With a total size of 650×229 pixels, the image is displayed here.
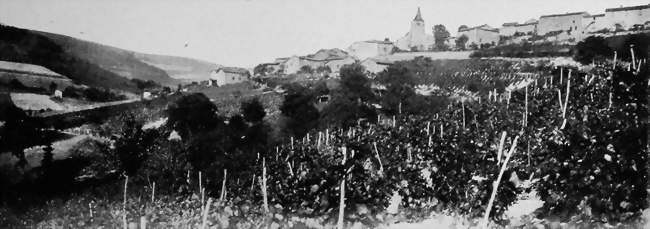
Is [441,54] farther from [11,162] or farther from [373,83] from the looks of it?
[11,162]

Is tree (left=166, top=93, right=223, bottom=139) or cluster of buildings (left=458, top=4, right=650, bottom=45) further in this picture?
cluster of buildings (left=458, top=4, right=650, bottom=45)

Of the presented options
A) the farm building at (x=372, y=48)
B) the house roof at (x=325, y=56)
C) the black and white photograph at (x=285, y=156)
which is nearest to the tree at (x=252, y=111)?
the black and white photograph at (x=285, y=156)

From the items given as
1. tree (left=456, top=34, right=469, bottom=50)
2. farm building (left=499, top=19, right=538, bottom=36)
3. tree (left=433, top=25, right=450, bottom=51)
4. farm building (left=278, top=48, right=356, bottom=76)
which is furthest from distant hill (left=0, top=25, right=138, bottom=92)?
tree (left=433, top=25, right=450, bottom=51)

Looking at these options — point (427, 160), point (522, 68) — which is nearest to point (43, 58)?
point (427, 160)

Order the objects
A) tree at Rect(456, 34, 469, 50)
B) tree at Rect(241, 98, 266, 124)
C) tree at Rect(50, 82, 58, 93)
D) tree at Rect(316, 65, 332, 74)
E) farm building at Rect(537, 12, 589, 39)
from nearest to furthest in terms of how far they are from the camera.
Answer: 1. tree at Rect(50, 82, 58, 93)
2. tree at Rect(241, 98, 266, 124)
3. farm building at Rect(537, 12, 589, 39)
4. tree at Rect(316, 65, 332, 74)
5. tree at Rect(456, 34, 469, 50)

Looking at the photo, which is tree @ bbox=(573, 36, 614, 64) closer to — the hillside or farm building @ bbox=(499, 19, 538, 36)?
the hillside
